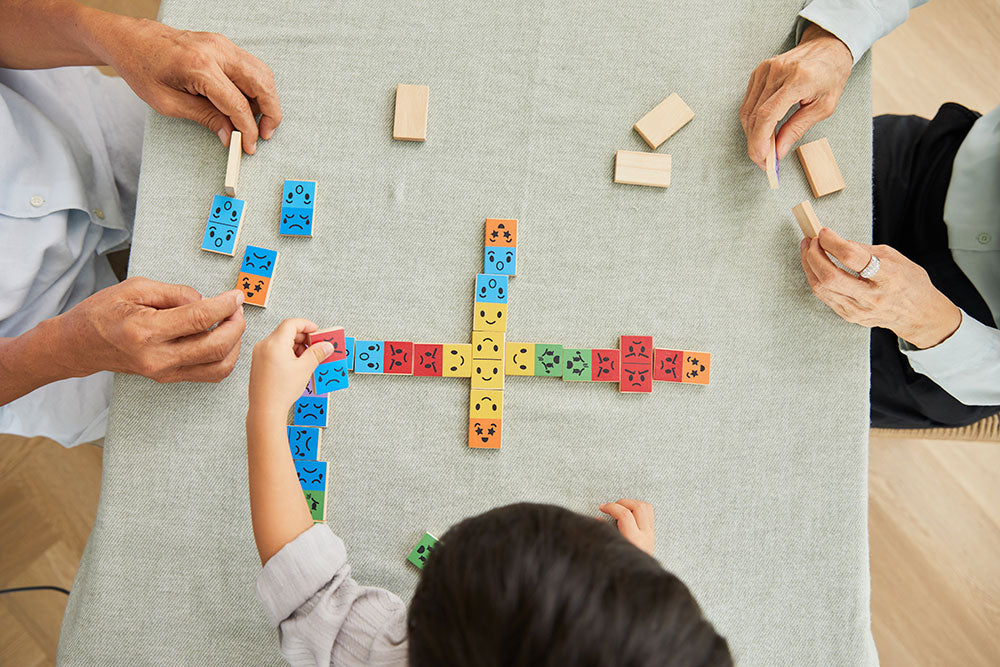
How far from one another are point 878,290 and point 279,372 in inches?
36.3

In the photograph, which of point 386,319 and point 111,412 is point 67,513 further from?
point 386,319

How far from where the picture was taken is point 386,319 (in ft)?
3.21

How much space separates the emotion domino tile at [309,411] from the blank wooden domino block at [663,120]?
695 mm

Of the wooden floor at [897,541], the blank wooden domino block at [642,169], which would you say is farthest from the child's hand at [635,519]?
the wooden floor at [897,541]

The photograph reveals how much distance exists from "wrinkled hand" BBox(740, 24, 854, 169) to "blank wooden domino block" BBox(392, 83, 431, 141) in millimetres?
543

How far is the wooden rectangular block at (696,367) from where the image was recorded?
988 millimetres

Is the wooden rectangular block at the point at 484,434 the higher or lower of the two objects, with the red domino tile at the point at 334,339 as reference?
lower

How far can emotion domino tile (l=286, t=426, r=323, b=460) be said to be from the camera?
0.94 m

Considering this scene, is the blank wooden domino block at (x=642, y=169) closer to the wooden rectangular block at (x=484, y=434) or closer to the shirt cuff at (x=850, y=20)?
the shirt cuff at (x=850, y=20)

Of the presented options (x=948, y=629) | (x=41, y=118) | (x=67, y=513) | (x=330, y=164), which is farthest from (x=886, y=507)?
(x=67, y=513)

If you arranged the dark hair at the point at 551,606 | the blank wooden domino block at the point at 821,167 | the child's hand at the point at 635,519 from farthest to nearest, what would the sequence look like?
the blank wooden domino block at the point at 821,167, the child's hand at the point at 635,519, the dark hair at the point at 551,606

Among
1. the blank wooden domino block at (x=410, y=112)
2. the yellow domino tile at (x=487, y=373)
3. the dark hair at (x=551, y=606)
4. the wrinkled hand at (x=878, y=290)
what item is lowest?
the dark hair at (x=551, y=606)

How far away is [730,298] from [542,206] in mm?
352

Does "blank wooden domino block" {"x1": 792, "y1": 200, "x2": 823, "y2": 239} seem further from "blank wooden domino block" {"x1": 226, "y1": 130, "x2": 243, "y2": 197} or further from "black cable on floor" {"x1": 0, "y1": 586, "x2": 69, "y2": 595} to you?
"black cable on floor" {"x1": 0, "y1": 586, "x2": 69, "y2": 595}
